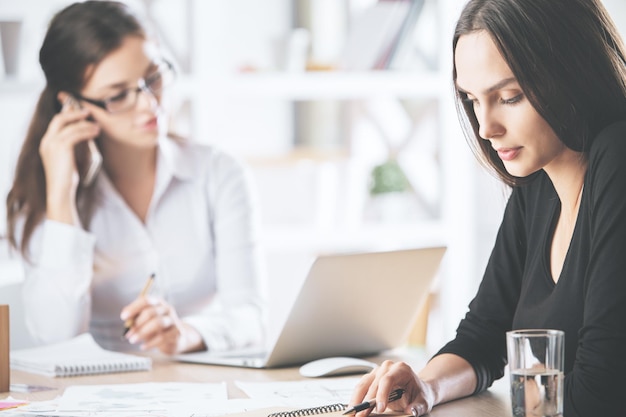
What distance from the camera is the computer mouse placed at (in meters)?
1.66

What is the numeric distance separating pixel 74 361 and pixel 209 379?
293 mm

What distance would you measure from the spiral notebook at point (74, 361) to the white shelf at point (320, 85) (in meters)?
1.66

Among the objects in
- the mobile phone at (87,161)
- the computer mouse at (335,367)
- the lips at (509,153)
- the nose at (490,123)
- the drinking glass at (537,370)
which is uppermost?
the nose at (490,123)

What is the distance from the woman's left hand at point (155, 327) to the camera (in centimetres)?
187

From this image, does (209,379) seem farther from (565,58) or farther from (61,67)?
(61,67)

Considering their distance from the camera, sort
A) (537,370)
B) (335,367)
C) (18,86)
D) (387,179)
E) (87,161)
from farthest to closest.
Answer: (387,179), (18,86), (87,161), (335,367), (537,370)

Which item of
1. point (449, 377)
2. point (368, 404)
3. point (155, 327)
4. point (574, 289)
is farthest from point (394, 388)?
point (155, 327)

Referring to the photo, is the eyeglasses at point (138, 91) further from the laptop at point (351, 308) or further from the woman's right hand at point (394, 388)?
the woman's right hand at point (394, 388)

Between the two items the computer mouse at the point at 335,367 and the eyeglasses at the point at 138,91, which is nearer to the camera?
the computer mouse at the point at 335,367

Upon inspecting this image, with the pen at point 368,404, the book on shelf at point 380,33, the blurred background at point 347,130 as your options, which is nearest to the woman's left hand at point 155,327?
the pen at point 368,404

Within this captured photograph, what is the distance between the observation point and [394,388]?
129 cm

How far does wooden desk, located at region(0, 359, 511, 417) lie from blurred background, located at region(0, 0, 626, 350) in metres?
1.76

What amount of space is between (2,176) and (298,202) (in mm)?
1169

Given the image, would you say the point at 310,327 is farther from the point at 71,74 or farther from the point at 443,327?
the point at 443,327
